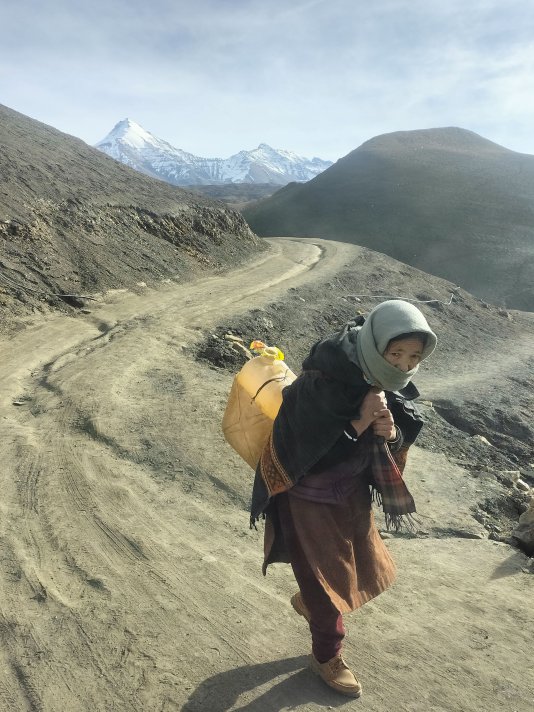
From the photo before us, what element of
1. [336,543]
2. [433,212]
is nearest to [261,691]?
[336,543]

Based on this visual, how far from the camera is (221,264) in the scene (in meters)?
19.7

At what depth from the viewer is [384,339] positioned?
217 cm

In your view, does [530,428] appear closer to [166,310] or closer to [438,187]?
[166,310]

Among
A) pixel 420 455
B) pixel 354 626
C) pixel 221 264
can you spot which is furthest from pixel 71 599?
pixel 221 264

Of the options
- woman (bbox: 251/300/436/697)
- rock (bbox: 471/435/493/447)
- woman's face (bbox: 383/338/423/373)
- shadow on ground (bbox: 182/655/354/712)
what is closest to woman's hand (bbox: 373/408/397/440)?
woman (bbox: 251/300/436/697)

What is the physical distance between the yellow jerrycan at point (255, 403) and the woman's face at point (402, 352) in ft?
2.07

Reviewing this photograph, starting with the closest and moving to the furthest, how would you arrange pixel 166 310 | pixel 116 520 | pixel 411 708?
1. pixel 411 708
2. pixel 116 520
3. pixel 166 310

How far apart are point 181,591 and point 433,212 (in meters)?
50.5

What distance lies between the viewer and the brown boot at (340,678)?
2.72 metres

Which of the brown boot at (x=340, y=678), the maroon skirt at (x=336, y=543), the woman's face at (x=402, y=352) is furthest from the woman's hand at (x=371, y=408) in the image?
the brown boot at (x=340, y=678)

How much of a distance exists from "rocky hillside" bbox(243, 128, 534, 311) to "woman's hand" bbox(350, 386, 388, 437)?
35843mm

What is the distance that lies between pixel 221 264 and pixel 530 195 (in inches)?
1644

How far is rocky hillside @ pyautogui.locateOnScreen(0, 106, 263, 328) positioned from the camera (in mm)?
12047

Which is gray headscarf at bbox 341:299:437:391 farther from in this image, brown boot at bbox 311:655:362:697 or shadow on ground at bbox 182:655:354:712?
shadow on ground at bbox 182:655:354:712
